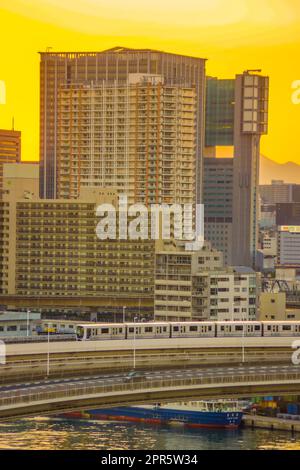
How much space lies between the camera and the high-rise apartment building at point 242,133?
45312mm

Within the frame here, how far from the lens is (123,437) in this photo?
1672 centimetres

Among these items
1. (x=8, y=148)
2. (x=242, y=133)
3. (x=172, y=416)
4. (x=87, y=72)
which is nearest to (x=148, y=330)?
(x=172, y=416)

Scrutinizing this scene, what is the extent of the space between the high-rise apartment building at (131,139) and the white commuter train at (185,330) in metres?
12.5

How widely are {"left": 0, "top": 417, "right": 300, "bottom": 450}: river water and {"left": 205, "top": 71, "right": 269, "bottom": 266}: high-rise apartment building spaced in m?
26.2

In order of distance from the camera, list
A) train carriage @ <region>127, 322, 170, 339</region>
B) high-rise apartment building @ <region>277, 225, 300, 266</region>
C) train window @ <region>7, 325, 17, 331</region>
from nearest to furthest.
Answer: train carriage @ <region>127, 322, 170, 339</region>
train window @ <region>7, 325, 17, 331</region>
high-rise apartment building @ <region>277, 225, 300, 266</region>

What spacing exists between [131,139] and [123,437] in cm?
1661

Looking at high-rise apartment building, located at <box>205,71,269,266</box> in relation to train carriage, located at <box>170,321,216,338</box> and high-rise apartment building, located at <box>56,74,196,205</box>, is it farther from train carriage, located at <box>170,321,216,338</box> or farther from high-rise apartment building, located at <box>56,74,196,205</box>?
train carriage, located at <box>170,321,216,338</box>

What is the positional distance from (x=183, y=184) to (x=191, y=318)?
Answer: 9410 mm

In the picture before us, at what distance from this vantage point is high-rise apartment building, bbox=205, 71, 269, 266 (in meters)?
45.3

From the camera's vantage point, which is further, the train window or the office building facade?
the office building facade

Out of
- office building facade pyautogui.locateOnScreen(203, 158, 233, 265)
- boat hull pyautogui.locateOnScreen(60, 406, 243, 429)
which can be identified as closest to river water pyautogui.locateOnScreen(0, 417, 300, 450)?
boat hull pyautogui.locateOnScreen(60, 406, 243, 429)

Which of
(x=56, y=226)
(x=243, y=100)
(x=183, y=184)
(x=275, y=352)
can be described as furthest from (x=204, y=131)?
(x=275, y=352)

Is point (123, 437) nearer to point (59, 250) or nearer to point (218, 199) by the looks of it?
point (59, 250)

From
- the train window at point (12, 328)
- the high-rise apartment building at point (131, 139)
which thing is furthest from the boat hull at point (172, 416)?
the high-rise apartment building at point (131, 139)
